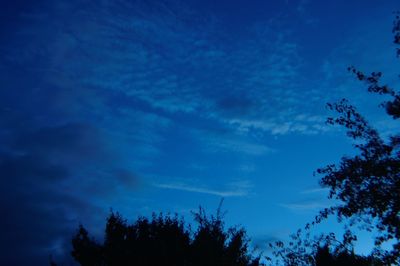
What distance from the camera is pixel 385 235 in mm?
21484

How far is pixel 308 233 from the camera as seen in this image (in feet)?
149

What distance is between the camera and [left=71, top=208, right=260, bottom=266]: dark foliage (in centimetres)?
3419

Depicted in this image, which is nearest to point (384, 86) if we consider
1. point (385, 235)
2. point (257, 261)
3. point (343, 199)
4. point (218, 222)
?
point (343, 199)

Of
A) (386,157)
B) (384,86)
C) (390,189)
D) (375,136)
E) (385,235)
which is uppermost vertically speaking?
(384,86)

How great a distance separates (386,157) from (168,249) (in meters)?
22.2

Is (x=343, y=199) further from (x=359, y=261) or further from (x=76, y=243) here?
(x=76, y=243)

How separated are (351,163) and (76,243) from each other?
3243 cm

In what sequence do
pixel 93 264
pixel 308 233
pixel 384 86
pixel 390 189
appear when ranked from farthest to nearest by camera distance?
pixel 308 233 → pixel 93 264 → pixel 384 86 → pixel 390 189

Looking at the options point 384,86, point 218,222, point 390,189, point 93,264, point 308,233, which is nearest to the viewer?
point 390,189

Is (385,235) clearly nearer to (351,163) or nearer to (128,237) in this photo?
(351,163)

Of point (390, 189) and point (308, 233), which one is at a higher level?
point (308, 233)

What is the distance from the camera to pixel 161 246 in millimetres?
35031

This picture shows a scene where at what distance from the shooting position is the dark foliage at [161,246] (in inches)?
1346

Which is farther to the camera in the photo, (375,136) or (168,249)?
(168,249)
